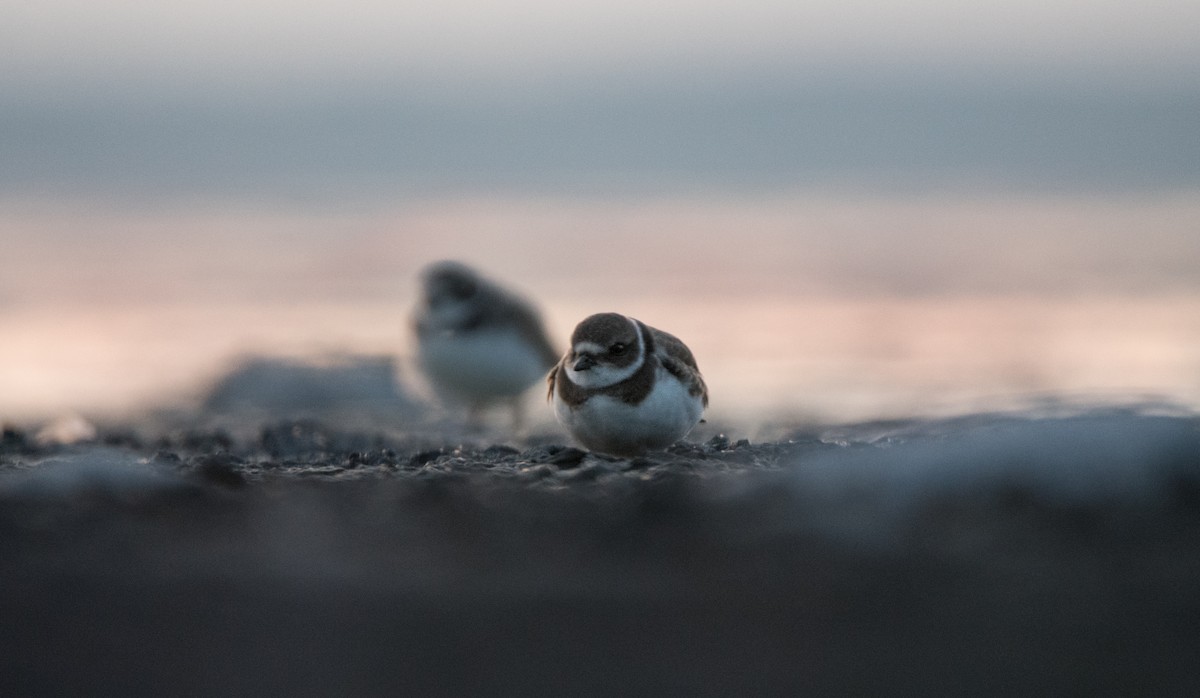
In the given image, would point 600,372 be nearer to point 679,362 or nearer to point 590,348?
A: point 590,348

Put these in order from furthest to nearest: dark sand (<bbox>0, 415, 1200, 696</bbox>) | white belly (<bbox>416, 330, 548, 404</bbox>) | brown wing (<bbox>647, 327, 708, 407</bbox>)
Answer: white belly (<bbox>416, 330, 548, 404</bbox>), brown wing (<bbox>647, 327, 708, 407</bbox>), dark sand (<bbox>0, 415, 1200, 696</bbox>)

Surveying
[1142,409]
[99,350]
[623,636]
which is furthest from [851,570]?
[99,350]

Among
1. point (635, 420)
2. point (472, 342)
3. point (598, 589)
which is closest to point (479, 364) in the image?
point (472, 342)

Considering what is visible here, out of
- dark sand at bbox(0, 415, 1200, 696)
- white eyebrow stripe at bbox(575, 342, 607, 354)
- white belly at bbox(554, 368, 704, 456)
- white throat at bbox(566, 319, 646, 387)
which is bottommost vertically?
dark sand at bbox(0, 415, 1200, 696)

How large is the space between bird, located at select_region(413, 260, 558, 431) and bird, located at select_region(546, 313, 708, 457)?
3.30 metres

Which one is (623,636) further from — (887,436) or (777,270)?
(777,270)

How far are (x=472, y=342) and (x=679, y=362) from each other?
3.43 meters

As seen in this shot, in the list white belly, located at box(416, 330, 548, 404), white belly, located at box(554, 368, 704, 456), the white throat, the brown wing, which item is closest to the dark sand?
white belly, located at box(554, 368, 704, 456)

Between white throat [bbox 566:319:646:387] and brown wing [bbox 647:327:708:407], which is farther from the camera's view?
brown wing [bbox 647:327:708:407]

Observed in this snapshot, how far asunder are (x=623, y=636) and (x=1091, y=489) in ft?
5.46

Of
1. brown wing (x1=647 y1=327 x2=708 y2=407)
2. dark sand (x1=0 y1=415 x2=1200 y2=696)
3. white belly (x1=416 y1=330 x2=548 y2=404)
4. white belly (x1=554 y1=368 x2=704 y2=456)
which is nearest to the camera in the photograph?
dark sand (x1=0 y1=415 x2=1200 y2=696)

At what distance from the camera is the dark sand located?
3801 millimetres

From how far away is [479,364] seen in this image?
8.99m

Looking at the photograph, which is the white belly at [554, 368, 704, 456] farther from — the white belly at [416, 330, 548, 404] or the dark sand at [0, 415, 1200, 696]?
the white belly at [416, 330, 548, 404]
